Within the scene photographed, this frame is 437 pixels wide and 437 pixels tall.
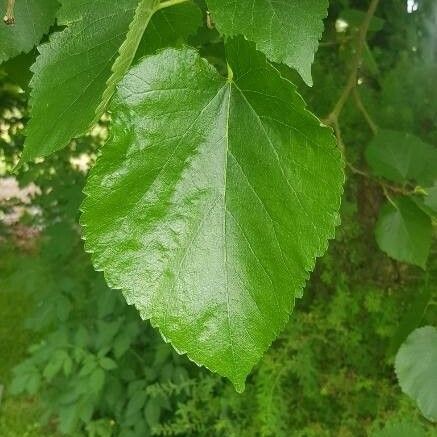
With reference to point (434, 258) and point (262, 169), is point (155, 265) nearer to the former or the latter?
point (262, 169)

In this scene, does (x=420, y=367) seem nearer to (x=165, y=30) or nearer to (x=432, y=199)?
(x=432, y=199)

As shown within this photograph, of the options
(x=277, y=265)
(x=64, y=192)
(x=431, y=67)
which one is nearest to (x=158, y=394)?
(x=64, y=192)

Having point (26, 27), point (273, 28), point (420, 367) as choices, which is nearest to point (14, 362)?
point (420, 367)

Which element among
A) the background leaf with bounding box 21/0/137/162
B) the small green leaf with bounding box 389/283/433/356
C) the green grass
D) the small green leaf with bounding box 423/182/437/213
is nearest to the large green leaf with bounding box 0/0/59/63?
the background leaf with bounding box 21/0/137/162

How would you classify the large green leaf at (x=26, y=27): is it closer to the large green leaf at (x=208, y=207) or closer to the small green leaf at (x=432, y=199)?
the large green leaf at (x=208, y=207)

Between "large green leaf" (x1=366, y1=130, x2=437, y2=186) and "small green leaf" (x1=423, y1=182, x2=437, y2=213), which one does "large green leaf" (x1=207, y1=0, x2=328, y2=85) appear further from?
"large green leaf" (x1=366, y1=130, x2=437, y2=186)
